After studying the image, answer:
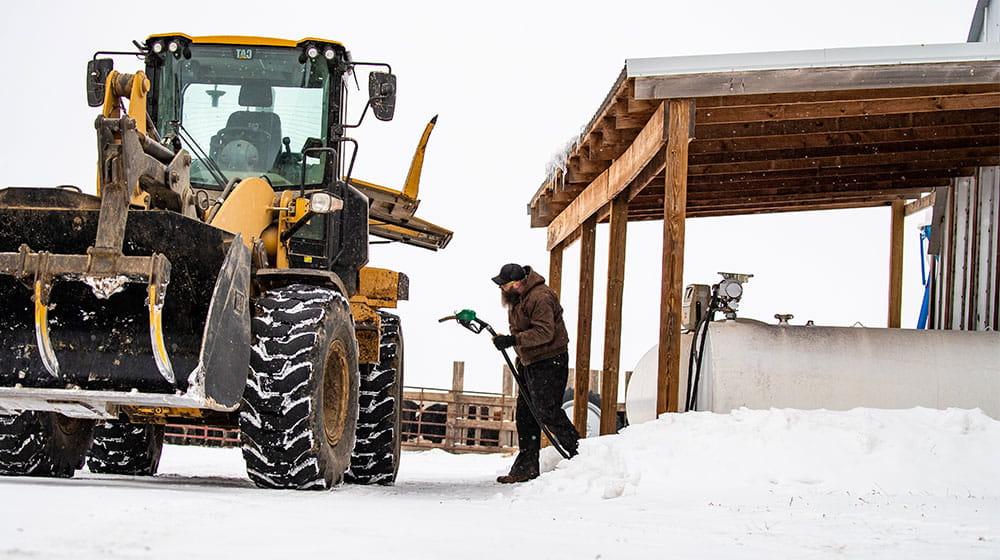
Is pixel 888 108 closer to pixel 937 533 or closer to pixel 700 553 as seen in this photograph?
pixel 937 533

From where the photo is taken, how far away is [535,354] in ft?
34.1

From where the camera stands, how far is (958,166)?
13109 millimetres

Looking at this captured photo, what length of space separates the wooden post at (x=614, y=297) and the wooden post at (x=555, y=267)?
2.53 metres

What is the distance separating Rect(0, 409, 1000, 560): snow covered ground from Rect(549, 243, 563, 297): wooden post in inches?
207

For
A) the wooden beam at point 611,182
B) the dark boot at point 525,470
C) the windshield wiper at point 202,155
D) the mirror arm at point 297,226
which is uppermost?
the wooden beam at point 611,182

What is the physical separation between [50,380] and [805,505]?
4.04 m

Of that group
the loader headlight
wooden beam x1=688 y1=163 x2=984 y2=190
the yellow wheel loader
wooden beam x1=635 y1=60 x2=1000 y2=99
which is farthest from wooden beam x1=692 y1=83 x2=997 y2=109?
the loader headlight

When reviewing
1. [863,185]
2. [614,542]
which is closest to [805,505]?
[614,542]

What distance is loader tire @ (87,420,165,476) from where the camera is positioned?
9672mm

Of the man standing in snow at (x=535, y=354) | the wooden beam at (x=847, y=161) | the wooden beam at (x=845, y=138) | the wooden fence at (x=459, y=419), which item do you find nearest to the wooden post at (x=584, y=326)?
the wooden beam at (x=847, y=161)

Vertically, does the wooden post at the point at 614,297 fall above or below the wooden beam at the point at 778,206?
below

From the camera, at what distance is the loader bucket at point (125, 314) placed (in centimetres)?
651

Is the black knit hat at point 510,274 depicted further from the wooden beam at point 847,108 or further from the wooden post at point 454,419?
the wooden post at point 454,419

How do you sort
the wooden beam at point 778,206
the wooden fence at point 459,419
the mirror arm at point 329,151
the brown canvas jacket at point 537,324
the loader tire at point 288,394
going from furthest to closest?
the wooden fence at point 459,419 → the wooden beam at point 778,206 → the brown canvas jacket at point 537,324 → the mirror arm at point 329,151 → the loader tire at point 288,394
